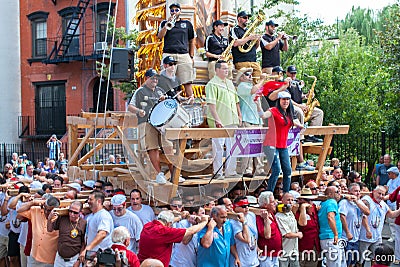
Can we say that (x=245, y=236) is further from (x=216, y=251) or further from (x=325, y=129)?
(x=325, y=129)

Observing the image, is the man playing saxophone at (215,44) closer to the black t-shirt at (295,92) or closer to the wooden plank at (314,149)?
the black t-shirt at (295,92)

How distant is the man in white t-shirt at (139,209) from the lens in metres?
8.27

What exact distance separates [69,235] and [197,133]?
212 centimetres

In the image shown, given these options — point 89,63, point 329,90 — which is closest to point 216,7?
point 329,90

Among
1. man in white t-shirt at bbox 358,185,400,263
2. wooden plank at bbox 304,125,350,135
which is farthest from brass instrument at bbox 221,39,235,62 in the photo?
man in white t-shirt at bbox 358,185,400,263

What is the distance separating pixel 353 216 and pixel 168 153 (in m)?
2.93

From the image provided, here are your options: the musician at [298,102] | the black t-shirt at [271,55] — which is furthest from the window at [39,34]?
the musician at [298,102]

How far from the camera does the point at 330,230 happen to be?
8602 mm

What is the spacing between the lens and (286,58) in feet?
65.0

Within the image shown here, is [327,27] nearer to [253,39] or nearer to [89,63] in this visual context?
[89,63]

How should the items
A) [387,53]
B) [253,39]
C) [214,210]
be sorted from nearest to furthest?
[214,210] → [253,39] → [387,53]

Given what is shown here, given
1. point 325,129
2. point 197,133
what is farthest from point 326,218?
point 197,133

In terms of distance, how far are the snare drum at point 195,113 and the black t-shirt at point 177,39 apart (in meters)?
1.18

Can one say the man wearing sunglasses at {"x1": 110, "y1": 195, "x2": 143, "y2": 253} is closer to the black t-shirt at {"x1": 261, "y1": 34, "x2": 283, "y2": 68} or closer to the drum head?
the drum head
